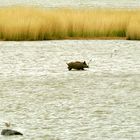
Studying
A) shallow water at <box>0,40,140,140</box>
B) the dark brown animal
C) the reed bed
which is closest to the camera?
shallow water at <box>0,40,140,140</box>

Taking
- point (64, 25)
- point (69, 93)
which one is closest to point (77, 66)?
point (69, 93)

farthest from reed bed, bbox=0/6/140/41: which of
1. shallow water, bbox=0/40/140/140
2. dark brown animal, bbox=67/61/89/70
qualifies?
dark brown animal, bbox=67/61/89/70

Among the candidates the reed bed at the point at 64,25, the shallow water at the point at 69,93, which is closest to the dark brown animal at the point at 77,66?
the shallow water at the point at 69,93

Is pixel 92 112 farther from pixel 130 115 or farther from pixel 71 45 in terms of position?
pixel 71 45

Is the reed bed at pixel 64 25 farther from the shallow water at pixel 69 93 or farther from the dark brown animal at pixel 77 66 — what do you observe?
the dark brown animal at pixel 77 66

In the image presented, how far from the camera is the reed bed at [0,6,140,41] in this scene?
74.5ft

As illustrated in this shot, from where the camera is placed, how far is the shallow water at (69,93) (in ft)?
33.1

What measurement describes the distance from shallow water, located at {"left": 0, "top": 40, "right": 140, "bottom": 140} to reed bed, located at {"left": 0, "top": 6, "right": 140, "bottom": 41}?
7.04 feet

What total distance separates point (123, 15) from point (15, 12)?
347cm

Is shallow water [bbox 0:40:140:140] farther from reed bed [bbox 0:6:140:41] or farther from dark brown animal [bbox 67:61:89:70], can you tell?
reed bed [bbox 0:6:140:41]

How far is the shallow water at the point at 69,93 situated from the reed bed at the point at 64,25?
2.15 metres

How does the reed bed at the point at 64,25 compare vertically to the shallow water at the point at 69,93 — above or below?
above

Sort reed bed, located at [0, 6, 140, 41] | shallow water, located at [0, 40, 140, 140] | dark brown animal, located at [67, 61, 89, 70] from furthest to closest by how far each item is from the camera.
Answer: reed bed, located at [0, 6, 140, 41], dark brown animal, located at [67, 61, 89, 70], shallow water, located at [0, 40, 140, 140]

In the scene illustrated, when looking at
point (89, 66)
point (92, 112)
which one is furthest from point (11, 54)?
point (92, 112)
